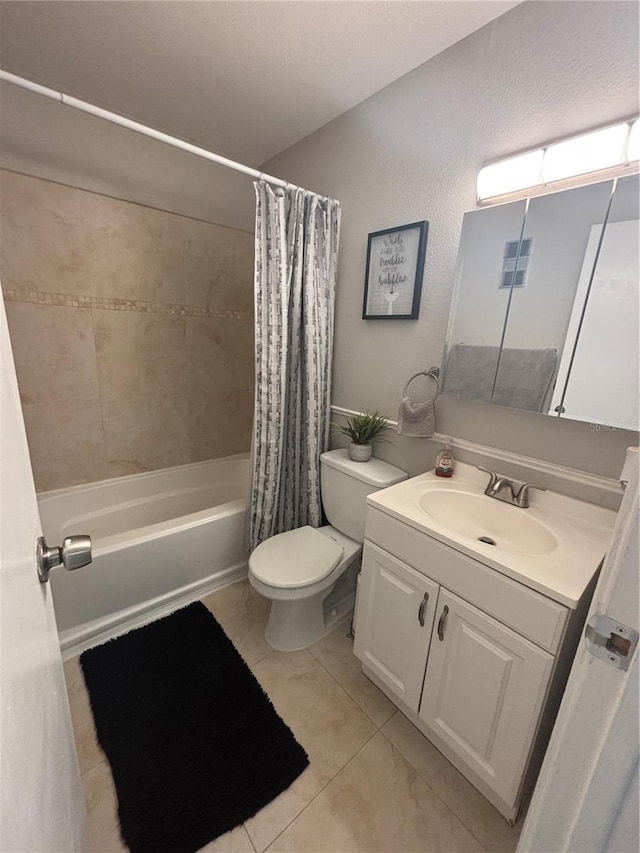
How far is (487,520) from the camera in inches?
47.5

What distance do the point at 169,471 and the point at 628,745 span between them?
2.36 metres

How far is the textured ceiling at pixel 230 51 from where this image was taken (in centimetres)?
118

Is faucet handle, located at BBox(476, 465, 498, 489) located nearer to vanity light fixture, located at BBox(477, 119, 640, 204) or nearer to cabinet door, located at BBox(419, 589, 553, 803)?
cabinet door, located at BBox(419, 589, 553, 803)

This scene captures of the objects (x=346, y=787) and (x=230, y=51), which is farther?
(x=230, y=51)

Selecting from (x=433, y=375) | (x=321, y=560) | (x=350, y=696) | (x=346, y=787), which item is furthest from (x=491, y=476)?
(x=346, y=787)

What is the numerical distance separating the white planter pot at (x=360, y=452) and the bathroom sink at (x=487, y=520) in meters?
0.42

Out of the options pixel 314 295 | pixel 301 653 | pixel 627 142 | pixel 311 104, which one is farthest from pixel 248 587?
pixel 311 104

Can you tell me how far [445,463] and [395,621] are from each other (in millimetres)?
611

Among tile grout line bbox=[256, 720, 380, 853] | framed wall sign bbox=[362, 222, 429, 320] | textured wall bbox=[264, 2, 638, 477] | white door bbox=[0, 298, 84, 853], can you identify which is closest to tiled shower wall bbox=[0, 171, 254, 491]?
textured wall bbox=[264, 2, 638, 477]

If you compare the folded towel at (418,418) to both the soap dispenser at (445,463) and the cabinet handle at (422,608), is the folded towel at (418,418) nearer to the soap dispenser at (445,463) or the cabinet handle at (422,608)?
the soap dispenser at (445,463)

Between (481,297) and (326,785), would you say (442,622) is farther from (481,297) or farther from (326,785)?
(481,297)

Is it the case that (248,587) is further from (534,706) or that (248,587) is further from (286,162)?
(286,162)

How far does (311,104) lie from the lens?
1617mm

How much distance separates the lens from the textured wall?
102 cm
